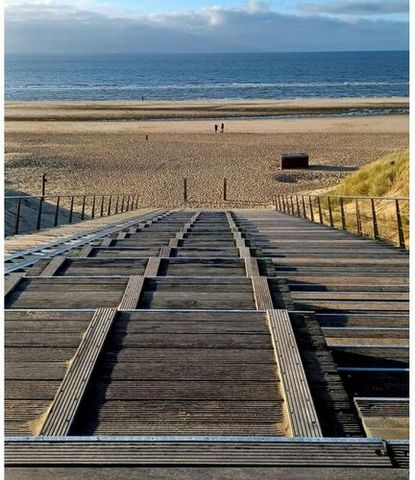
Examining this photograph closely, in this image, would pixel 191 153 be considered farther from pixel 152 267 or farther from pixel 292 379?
pixel 292 379

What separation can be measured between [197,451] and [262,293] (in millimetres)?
1757

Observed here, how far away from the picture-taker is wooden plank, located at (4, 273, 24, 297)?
3.93 metres

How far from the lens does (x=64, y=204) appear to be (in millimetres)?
22672

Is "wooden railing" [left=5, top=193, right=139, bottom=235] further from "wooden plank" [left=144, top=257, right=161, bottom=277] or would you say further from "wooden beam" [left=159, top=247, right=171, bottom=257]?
"wooden plank" [left=144, top=257, right=161, bottom=277]

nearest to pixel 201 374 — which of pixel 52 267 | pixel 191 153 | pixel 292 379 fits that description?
pixel 292 379

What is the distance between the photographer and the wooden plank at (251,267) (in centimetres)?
439

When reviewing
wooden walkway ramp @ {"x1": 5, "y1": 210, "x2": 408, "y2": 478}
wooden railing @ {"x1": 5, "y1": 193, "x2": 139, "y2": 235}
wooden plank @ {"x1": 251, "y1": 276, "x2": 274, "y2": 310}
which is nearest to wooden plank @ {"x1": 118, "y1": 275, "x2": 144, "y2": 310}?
wooden walkway ramp @ {"x1": 5, "y1": 210, "x2": 408, "y2": 478}

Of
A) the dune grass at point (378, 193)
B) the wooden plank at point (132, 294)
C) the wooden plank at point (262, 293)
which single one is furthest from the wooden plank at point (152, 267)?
the dune grass at point (378, 193)

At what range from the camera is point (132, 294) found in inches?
148

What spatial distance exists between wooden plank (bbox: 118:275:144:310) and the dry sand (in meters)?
20.3

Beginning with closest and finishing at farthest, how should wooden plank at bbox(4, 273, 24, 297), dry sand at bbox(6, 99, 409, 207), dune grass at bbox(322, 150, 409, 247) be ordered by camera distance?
wooden plank at bbox(4, 273, 24, 297)
dune grass at bbox(322, 150, 409, 247)
dry sand at bbox(6, 99, 409, 207)

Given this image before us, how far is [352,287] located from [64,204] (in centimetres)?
1910

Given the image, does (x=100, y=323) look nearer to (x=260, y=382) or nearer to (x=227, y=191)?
(x=260, y=382)

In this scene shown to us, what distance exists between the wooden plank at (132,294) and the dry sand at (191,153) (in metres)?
20.3
